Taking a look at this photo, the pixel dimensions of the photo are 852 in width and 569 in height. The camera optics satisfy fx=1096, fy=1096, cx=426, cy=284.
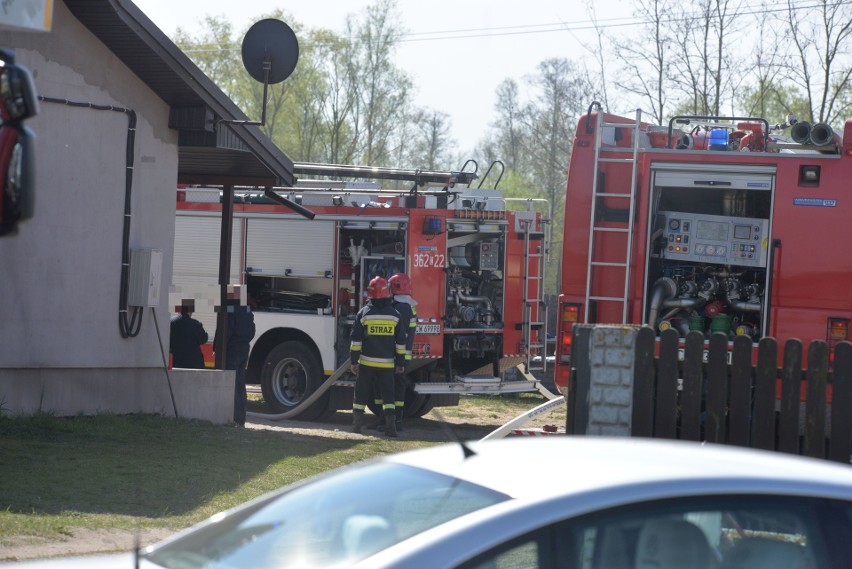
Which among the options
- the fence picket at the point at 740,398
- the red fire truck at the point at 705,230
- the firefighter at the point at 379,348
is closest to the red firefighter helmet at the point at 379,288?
the firefighter at the point at 379,348

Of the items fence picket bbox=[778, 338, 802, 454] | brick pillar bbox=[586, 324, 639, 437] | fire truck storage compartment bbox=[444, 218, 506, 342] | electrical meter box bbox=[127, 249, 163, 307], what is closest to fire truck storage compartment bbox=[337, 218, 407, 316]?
fire truck storage compartment bbox=[444, 218, 506, 342]

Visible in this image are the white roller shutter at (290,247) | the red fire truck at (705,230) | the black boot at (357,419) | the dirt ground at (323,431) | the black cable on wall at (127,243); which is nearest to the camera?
the dirt ground at (323,431)

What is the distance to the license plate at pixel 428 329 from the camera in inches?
554

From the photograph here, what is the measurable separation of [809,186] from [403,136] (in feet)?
110

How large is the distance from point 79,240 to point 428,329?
4.90m

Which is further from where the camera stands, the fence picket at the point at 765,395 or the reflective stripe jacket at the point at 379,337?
the reflective stripe jacket at the point at 379,337

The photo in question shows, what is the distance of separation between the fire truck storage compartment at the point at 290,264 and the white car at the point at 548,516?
11.1 m

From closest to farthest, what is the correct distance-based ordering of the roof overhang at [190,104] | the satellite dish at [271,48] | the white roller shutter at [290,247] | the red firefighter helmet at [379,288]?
the roof overhang at [190,104] < the satellite dish at [271,48] < the red firefighter helmet at [379,288] < the white roller shutter at [290,247]

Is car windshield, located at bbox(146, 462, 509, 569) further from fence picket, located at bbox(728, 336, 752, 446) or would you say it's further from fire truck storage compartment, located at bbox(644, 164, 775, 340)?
fire truck storage compartment, located at bbox(644, 164, 775, 340)

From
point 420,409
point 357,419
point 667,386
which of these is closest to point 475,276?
point 420,409

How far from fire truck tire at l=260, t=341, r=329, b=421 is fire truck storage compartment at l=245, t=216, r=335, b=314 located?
559mm

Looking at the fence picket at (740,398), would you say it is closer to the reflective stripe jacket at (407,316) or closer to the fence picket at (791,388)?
the fence picket at (791,388)

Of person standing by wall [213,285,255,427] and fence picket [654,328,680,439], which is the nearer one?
fence picket [654,328,680,439]

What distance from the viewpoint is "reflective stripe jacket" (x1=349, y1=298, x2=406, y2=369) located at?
42.6 ft
